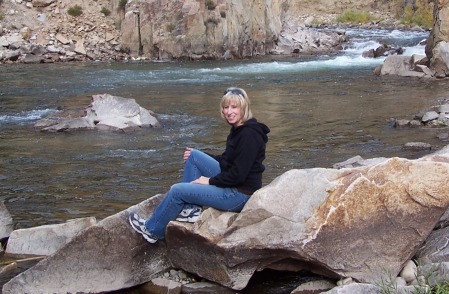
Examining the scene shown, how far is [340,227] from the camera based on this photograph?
6.44 m

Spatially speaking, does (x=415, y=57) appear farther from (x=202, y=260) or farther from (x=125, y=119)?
(x=202, y=260)

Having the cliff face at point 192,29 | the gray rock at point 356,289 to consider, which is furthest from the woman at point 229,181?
the cliff face at point 192,29

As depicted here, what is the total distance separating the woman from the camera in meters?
6.57

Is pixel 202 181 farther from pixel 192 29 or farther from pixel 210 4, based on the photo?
pixel 210 4

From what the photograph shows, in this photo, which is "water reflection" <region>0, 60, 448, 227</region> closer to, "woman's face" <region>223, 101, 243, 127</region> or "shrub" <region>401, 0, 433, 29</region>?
"woman's face" <region>223, 101, 243, 127</region>

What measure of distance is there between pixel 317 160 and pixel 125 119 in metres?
6.30

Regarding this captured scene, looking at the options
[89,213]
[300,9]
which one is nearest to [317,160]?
[89,213]

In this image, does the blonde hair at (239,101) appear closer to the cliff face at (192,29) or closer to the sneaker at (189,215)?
the sneaker at (189,215)

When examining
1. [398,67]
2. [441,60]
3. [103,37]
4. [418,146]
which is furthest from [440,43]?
[103,37]

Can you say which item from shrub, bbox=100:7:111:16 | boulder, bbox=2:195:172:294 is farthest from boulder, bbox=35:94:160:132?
shrub, bbox=100:7:111:16

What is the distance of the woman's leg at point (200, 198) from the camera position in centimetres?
676

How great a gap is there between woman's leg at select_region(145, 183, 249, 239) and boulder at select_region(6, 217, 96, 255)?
164 centimetres

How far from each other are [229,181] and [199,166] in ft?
2.17

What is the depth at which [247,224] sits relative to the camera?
21.6 ft
